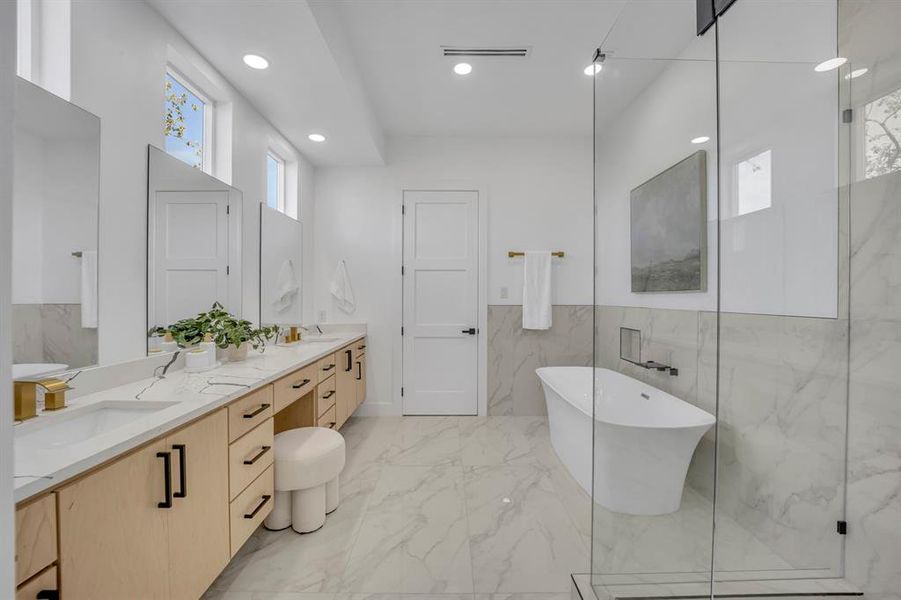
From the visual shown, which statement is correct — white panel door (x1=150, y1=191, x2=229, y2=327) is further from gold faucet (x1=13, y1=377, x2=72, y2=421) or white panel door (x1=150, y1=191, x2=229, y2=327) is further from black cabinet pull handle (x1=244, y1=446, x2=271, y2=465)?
black cabinet pull handle (x1=244, y1=446, x2=271, y2=465)

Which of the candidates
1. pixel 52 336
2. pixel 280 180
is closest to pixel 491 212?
pixel 280 180

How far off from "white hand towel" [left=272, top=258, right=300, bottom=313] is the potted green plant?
76 centimetres

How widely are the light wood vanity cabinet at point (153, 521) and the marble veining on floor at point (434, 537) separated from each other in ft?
1.36

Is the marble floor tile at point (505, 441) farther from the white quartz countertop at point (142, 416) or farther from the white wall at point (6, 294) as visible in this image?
the white wall at point (6, 294)

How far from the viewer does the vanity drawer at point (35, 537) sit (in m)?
0.75

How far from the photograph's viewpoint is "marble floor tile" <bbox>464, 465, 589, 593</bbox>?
1618 mm

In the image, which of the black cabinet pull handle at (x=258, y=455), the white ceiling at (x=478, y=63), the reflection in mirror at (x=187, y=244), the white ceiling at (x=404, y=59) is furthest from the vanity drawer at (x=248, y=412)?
the white ceiling at (x=478, y=63)

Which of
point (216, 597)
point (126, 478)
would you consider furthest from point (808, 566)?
point (216, 597)

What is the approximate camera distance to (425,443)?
3.02m

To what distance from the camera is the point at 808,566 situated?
1.13m

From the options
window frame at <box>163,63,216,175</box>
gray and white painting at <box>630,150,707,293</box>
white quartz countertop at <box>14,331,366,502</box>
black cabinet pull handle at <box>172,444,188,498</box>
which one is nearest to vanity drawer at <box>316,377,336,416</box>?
white quartz countertop at <box>14,331,366,502</box>

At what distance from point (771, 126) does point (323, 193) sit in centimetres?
340

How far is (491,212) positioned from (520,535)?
2657 millimetres

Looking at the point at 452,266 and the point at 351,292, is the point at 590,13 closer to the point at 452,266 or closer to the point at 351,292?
the point at 452,266
